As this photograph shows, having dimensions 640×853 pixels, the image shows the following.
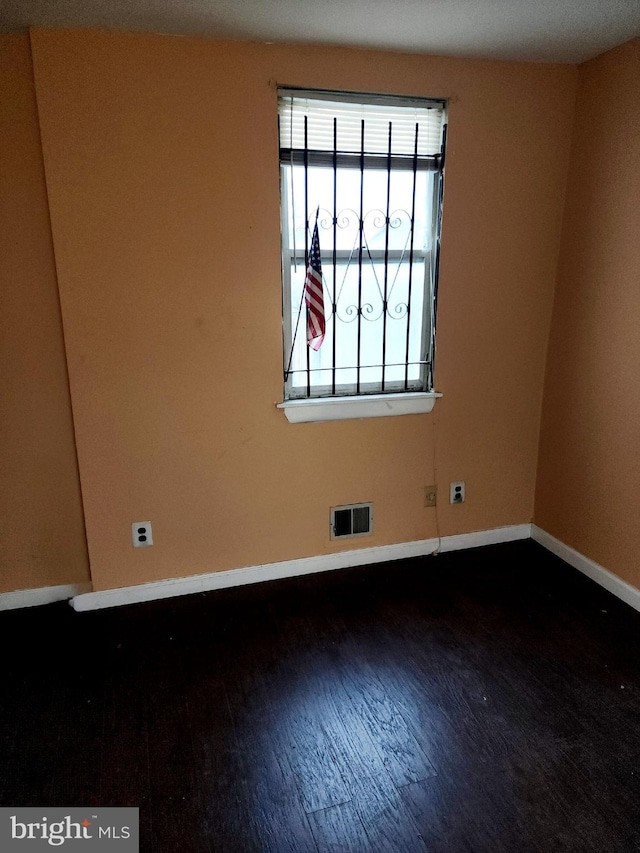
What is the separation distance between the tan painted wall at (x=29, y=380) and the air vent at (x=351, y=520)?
119 cm

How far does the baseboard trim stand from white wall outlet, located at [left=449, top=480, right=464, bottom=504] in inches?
8.3

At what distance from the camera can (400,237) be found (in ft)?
8.41

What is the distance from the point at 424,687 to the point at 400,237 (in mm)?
1922

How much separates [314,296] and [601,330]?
1.34m

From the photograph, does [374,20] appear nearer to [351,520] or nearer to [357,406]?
[357,406]

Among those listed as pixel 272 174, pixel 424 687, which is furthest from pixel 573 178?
pixel 424 687

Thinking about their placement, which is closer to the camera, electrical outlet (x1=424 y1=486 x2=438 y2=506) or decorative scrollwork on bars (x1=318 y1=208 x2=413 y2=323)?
decorative scrollwork on bars (x1=318 y1=208 x2=413 y2=323)

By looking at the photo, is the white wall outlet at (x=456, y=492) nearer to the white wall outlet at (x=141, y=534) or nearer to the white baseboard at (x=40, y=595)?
the white wall outlet at (x=141, y=534)

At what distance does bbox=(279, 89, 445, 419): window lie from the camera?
7.80ft

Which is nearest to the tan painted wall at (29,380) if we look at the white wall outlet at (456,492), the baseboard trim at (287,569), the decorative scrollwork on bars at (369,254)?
the baseboard trim at (287,569)

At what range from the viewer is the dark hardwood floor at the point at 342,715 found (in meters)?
1.52

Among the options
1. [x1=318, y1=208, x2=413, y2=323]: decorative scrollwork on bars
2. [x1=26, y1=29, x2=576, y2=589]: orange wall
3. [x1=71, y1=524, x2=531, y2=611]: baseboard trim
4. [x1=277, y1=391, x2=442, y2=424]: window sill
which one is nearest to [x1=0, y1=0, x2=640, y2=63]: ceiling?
[x1=26, y1=29, x2=576, y2=589]: orange wall

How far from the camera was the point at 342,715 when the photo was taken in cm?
189

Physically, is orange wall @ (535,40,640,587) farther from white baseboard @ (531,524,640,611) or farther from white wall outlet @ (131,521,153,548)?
white wall outlet @ (131,521,153,548)
